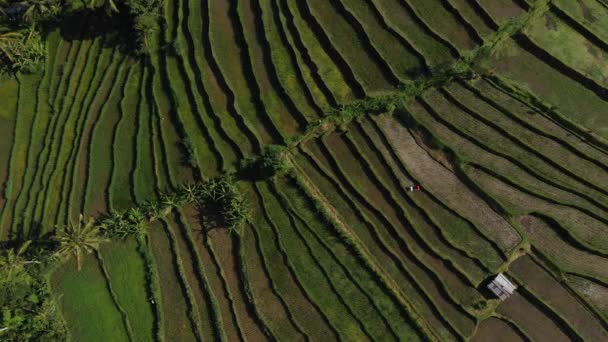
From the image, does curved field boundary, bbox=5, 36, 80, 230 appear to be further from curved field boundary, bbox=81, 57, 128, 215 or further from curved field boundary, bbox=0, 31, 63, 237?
curved field boundary, bbox=81, 57, 128, 215

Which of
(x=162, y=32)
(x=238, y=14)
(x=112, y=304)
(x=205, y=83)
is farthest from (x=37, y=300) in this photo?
(x=238, y=14)

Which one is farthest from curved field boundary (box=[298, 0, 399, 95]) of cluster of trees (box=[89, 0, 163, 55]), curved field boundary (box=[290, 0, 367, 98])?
cluster of trees (box=[89, 0, 163, 55])

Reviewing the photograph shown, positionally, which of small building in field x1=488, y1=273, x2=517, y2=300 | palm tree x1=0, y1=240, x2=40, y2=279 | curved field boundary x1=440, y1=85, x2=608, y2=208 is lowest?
small building in field x1=488, y1=273, x2=517, y2=300

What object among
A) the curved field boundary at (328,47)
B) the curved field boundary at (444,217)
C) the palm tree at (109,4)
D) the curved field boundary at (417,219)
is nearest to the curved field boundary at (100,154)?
the palm tree at (109,4)

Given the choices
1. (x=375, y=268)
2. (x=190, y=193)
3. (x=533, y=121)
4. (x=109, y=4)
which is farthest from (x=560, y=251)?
(x=109, y=4)

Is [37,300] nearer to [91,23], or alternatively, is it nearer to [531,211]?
[91,23]
